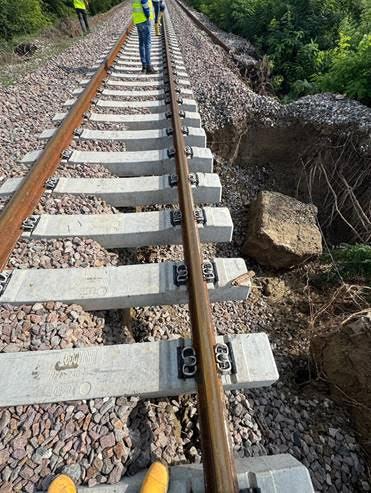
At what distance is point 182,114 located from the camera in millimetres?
4371

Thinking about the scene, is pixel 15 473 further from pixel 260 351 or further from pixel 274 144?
pixel 274 144

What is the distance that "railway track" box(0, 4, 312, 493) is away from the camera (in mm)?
1490

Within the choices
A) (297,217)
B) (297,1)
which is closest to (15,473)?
(297,217)

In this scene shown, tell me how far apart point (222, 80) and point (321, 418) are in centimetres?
552

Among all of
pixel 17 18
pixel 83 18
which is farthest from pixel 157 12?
pixel 17 18

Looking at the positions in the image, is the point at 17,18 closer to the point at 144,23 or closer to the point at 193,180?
the point at 144,23

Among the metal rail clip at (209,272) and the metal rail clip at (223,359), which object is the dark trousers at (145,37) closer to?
the metal rail clip at (209,272)

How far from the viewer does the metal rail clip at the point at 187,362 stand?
5.73 ft

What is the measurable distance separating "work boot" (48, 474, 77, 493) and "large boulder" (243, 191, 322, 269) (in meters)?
2.82

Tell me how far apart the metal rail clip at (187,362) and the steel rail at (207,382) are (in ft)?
0.21

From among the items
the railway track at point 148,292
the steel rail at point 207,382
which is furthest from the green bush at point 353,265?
the steel rail at point 207,382

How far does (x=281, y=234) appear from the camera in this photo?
3648 mm

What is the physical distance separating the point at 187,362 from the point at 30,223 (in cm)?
176

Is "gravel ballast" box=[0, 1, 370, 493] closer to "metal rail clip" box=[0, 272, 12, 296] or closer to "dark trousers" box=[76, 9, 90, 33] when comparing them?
"metal rail clip" box=[0, 272, 12, 296]
